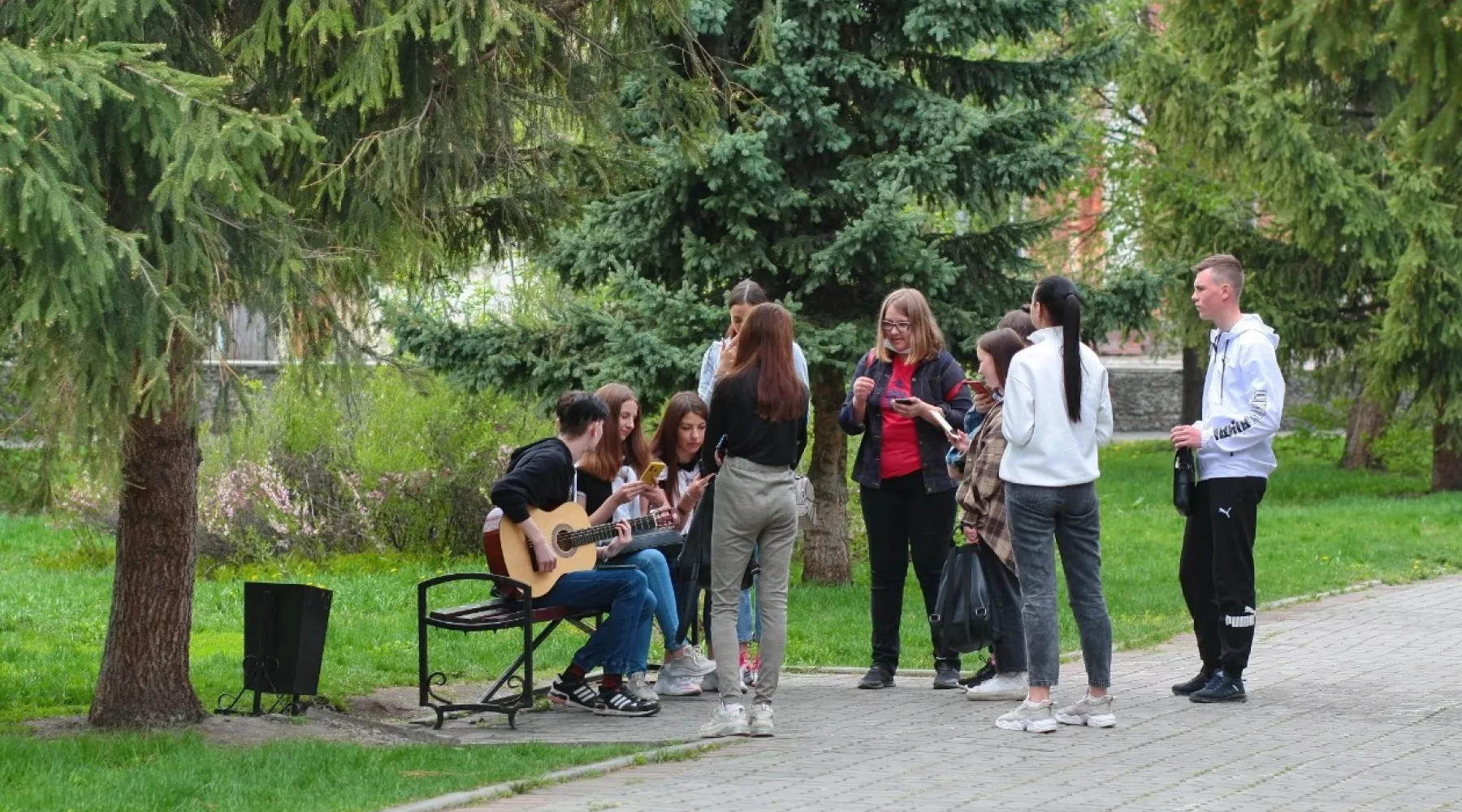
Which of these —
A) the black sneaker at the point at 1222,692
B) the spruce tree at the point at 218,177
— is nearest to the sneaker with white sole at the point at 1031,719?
the black sneaker at the point at 1222,692

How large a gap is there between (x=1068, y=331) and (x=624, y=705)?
2613 millimetres

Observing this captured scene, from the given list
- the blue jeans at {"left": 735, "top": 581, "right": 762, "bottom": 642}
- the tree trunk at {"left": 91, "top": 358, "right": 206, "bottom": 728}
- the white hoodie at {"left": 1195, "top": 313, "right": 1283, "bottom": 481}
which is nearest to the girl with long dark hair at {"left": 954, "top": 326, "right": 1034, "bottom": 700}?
the white hoodie at {"left": 1195, "top": 313, "right": 1283, "bottom": 481}

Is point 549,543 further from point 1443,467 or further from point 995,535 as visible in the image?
point 1443,467

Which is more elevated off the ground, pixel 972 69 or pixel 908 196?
pixel 972 69

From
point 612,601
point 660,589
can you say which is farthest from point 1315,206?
point 612,601

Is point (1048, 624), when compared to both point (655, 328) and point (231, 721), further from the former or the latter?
point (655, 328)

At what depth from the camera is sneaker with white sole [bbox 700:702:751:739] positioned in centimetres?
776

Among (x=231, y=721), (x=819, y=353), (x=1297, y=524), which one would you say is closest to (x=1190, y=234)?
(x=1297, y=524)

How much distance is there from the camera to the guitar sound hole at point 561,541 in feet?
28.2

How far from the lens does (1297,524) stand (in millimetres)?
19516

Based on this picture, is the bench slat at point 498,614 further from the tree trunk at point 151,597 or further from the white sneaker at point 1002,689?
the white sneaker at point 1002,689

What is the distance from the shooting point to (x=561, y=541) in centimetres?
862

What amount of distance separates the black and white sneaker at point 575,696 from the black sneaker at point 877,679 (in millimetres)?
1359

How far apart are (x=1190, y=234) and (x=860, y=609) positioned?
13.1 meters
